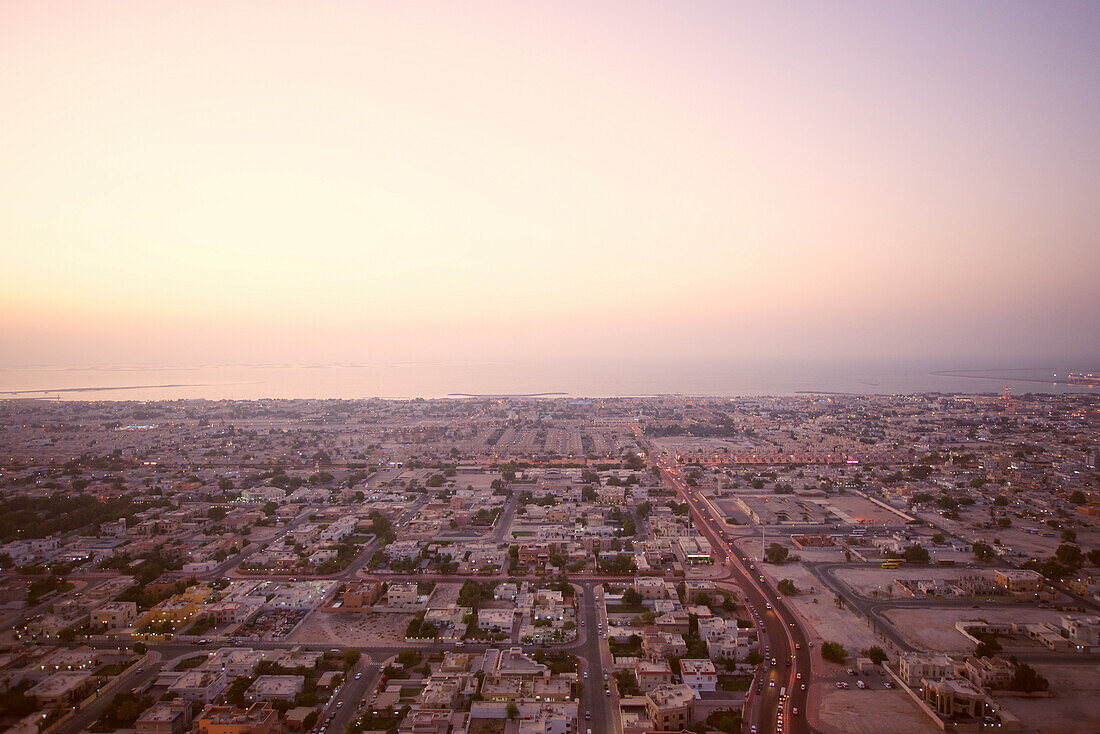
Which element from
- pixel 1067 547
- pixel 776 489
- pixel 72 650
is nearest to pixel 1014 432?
pixel 776 489

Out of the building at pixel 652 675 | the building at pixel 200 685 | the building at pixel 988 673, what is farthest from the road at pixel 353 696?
the building at pixel 988 673

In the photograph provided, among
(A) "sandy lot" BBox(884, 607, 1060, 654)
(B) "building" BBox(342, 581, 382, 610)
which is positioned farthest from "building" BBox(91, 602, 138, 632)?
(A) "sandy lot" BBox(884, 607, 1060, 654)

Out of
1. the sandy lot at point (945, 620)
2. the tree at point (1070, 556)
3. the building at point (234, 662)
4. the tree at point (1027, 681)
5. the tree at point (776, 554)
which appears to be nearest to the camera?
the tree at point (1027, 681)

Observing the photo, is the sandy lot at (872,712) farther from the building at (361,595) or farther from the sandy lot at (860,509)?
the sandy lot at (860,509)

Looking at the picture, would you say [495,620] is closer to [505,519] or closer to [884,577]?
[505,519]

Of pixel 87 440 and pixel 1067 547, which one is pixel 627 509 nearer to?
pixel 1067 547

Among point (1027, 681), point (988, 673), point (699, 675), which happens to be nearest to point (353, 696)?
point (699, 675)

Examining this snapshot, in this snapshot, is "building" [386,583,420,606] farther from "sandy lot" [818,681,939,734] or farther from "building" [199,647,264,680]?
"sandy lot" [818,681,939,734]
